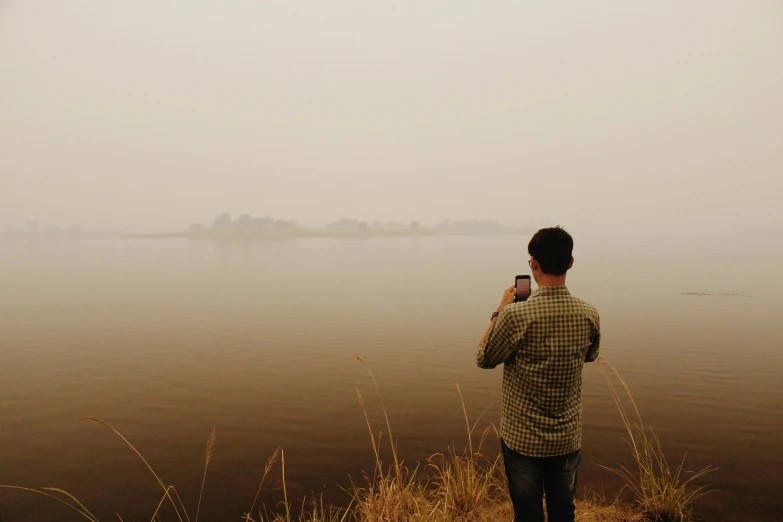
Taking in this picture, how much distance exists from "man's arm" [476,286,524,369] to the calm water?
343cm

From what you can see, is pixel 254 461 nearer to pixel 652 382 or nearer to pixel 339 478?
pixel 339 478

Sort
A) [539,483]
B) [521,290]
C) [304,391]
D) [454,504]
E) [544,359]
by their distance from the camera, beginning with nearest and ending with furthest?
[544,359], [539,483], [521,290], [454,504], [304,391]

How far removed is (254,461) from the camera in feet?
19.4

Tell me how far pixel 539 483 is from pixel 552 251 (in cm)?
138

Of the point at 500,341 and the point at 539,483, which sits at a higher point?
the point at 500,341

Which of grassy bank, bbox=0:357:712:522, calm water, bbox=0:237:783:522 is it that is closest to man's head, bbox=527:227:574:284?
grassy bank, bbox=0:357:712:522

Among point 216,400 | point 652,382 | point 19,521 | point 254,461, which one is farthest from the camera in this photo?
point 652,382

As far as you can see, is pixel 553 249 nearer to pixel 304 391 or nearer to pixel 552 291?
pixel 552 291

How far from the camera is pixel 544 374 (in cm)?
258

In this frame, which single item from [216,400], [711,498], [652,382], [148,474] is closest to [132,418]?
[216,400]

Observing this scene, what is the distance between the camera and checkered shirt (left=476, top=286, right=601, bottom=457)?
2541 millimetres

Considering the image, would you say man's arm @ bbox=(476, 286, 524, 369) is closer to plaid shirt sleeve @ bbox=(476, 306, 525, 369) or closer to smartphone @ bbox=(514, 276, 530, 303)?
plaid shirt sleeve @ bbox=(476, 306, 525, 369)

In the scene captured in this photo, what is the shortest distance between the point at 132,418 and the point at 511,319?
7124 mm

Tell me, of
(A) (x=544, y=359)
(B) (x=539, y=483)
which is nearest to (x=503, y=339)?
(A) (x=544, y=359)
